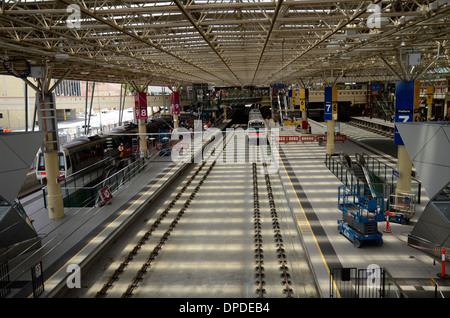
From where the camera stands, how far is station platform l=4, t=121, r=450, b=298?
952 cm

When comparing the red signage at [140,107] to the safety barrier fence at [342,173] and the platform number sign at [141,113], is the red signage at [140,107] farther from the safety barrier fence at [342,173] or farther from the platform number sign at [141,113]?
the safety barrier fence at [342,173]

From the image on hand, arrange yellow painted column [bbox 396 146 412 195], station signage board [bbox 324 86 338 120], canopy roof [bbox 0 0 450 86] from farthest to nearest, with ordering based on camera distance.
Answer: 1. station signage board [bbox 324 86 338 120]
2. yellow painted column [bbox 396 146 412 195]
3. canopy roof [bbox 0 0 450 86]

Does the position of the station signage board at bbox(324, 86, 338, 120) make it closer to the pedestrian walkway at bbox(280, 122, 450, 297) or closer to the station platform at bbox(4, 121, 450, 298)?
the station platform at bbox(4, 121, 450, 298)

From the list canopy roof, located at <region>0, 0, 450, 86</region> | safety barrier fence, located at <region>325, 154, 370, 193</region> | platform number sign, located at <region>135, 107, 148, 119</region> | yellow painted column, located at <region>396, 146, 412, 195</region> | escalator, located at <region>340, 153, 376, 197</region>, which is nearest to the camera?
canopy roof, located at <region>0, 0, 450, 86</region>

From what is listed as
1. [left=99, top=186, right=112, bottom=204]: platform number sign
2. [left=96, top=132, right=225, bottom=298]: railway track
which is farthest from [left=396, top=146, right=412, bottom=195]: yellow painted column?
[left=99, top=186, right=112, bottom=204]: platform number sign

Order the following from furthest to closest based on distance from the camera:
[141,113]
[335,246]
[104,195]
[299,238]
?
[141,113]
[104,195]
[299,238]
[335,246]

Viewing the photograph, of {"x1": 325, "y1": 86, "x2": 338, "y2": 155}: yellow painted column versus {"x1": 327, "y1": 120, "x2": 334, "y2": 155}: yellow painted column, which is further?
{"x1": 327, "y1": 120, "x2": 334, "y2": 155}: yellow painted column

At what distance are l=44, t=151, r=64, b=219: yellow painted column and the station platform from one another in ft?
1.16

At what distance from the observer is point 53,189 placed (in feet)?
49.4

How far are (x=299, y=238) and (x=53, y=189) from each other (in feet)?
31.6

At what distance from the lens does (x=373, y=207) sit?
38.8 ft

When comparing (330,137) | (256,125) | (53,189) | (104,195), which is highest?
(256,125)

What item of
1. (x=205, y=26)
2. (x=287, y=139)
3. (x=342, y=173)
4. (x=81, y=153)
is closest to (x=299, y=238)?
(x=342, y=173)

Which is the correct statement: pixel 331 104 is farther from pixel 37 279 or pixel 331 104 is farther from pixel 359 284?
pixel 37 279
